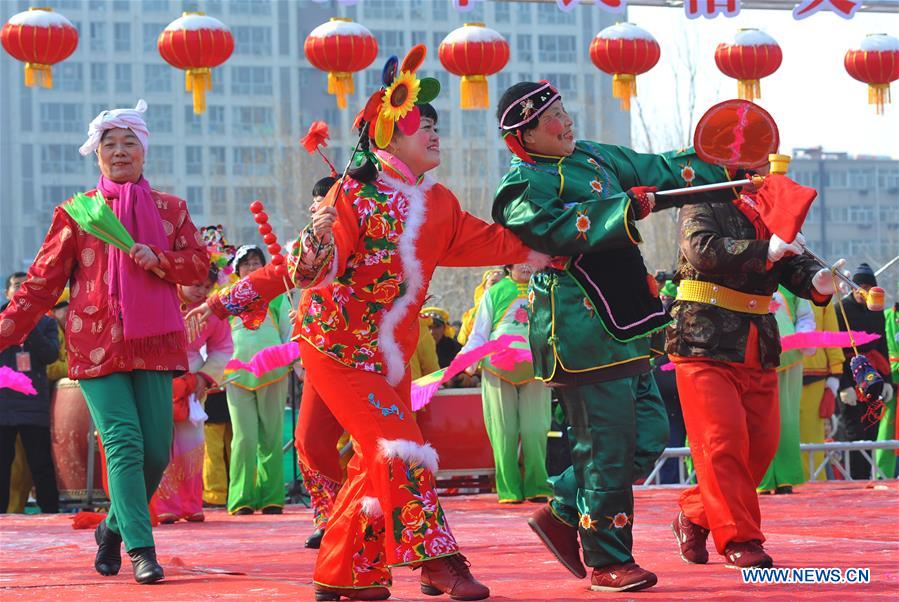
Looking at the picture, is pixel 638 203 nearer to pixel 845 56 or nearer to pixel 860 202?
pixel 845 56

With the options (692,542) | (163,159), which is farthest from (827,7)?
(163,159)

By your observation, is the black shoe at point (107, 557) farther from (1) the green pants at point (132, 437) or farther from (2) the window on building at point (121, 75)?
(2) the window on building at point (121, 75)

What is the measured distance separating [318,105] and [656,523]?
68.1m

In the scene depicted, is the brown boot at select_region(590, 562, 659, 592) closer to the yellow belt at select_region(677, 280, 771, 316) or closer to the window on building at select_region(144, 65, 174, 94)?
the yellow belt at select_region(677, 280, 771, 316)

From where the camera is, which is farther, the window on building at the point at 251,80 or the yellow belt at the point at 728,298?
the window on building at the point at 251,80

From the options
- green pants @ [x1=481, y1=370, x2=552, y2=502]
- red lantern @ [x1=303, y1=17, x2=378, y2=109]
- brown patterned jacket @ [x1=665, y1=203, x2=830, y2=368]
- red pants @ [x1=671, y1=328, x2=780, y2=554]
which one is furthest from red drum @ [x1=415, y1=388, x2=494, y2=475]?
brown patterned jacket @ [x1=665, y1=203, x2=830, y2=368]

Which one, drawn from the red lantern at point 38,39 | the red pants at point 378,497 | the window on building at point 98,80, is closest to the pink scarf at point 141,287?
the red pants at point 378,497

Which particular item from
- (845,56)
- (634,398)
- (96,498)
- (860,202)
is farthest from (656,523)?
(860,202)

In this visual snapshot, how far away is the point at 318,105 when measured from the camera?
75.4 m

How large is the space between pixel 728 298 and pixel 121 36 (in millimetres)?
69748

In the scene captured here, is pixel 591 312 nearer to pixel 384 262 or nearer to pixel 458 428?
pixel 384 262

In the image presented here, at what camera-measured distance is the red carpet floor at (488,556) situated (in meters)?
5.51

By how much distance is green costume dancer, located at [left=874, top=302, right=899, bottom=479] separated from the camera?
1284 centimetres

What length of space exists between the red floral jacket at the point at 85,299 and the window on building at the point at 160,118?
66240 millimetres
